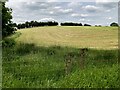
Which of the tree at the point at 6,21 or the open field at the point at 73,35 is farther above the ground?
the tree at the point at 6,21

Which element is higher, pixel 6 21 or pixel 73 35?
pixel 6 21

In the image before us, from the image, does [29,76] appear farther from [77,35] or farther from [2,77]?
[77,35]

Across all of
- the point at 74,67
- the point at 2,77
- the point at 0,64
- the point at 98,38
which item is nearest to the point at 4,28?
the point at 0,64

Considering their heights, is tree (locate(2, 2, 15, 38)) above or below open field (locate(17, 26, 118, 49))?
above

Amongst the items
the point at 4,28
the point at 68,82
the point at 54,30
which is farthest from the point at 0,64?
the point at 54,30

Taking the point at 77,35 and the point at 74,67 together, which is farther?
the point at 77,35

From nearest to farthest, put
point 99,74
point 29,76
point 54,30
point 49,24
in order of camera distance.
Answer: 1. point 99,74
2. point 29,76
3. point 54,30
4. point 49,24

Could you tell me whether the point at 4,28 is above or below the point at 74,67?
above

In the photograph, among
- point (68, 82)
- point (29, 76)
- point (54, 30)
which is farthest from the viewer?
point (54, 30)

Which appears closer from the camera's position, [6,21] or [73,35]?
[6,21]

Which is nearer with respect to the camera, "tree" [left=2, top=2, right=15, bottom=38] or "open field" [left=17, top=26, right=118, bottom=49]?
"tree" [left=2, top=2, right=15, bottom=38]

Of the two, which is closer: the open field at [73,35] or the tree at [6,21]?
the tree at [6,21]

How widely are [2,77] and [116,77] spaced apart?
401 centimetres

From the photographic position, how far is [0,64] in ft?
47.8
